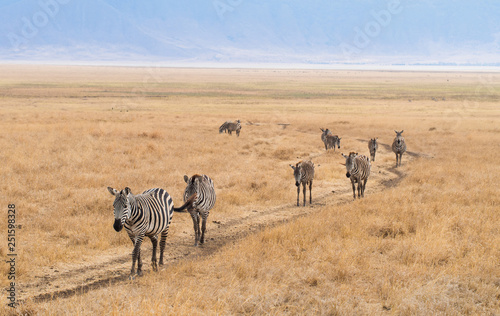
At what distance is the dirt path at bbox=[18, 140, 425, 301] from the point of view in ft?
27.7

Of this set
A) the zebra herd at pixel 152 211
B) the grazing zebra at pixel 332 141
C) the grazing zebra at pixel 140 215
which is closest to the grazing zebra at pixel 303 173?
the zebra herd at pixel 152 211

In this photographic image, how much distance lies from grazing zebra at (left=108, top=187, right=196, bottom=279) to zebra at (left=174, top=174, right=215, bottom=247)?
3.61 ft

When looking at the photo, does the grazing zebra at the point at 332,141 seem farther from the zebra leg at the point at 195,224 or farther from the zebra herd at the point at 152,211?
the zebra leg at the point at 195,224

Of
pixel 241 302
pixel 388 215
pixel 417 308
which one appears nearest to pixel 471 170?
pixel 388 215

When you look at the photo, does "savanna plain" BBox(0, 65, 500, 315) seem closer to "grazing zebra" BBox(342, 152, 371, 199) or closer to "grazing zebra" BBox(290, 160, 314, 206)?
"grazing zebra" BBox(342, 152, 371, 199)

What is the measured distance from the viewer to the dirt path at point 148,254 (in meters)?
8.43

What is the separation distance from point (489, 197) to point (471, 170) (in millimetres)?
5956

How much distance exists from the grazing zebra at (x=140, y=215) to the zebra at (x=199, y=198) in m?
1.10

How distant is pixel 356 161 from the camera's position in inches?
643

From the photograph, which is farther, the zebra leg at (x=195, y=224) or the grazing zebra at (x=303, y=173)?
the grazing zebra at (x=303, y=173)

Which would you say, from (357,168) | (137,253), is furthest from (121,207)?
(357,168)

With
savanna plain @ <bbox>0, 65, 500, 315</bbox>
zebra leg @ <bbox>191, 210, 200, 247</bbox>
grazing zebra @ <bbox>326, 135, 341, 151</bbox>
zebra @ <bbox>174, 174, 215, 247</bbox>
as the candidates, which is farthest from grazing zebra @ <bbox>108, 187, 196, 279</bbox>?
grazing zebra @ <bbox>326, 135, 341, 151</bbox>

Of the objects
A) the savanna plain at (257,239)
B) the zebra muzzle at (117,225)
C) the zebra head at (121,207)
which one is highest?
the zebra head at (121,207)

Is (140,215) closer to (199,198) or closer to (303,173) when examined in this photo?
(199,198)
